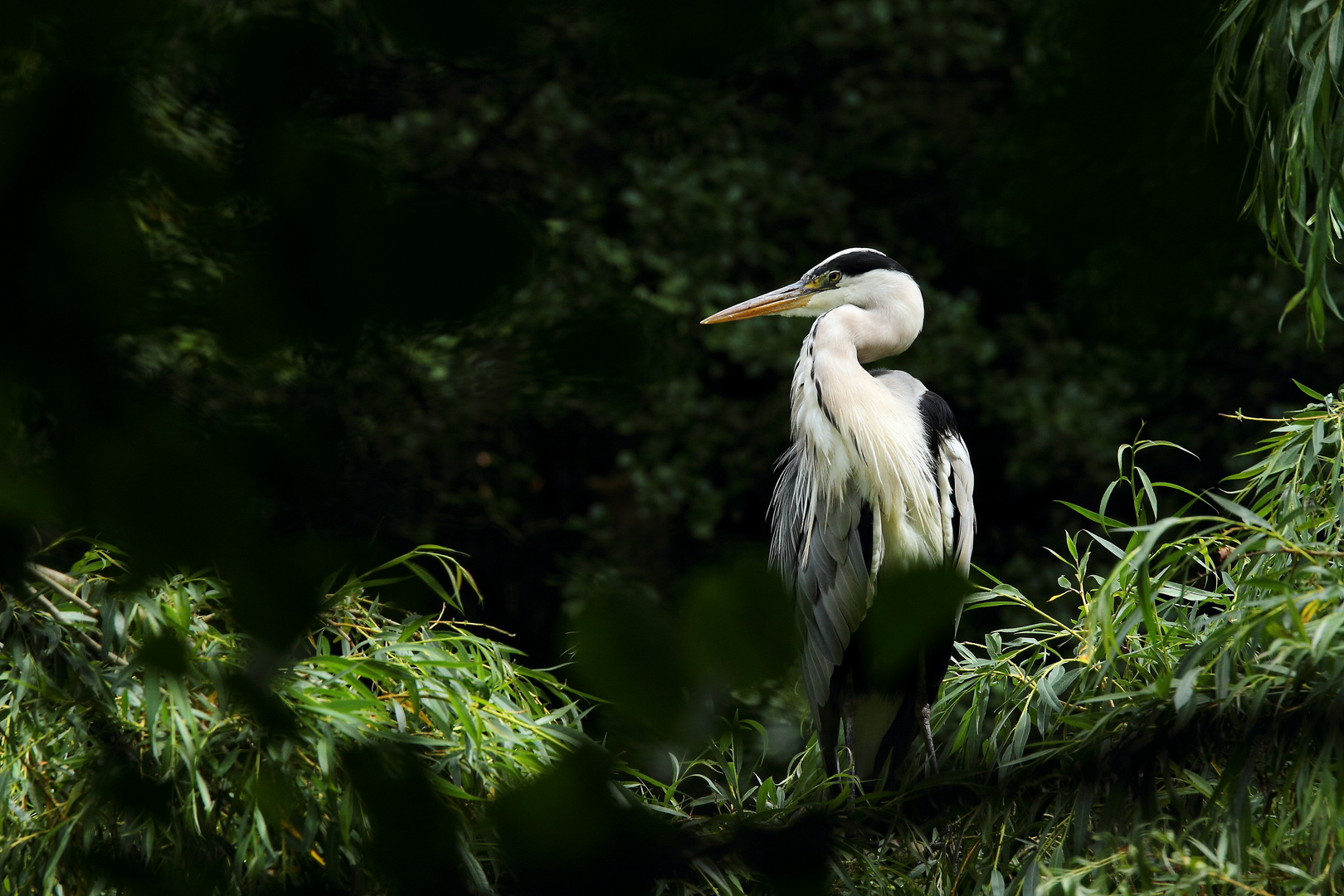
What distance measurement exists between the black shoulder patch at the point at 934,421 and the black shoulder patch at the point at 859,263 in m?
0.24

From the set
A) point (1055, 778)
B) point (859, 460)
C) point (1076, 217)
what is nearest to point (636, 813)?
point (1076, 217)

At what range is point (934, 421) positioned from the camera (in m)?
1.98

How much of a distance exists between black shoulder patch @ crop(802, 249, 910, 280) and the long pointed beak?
58 mm

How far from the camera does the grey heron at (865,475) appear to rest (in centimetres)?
186

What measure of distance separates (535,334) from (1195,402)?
11.8ft

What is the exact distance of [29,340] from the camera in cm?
30

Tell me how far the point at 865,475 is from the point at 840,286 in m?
0.42

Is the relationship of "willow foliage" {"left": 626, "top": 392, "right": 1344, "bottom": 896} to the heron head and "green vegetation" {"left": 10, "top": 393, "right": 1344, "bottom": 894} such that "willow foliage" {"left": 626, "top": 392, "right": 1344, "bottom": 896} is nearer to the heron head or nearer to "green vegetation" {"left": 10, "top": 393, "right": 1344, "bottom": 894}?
"green vegetation" {"left": 10, "top": 393, "right": 1344, "bottom": 894}

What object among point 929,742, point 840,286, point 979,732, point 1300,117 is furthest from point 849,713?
point 1300,117

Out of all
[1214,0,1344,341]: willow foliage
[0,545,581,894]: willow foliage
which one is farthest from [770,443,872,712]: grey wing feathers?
[1214,0,1344,341]: willow foliage

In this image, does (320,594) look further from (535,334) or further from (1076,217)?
(1076,217)

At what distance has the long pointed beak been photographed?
2186 millimetres

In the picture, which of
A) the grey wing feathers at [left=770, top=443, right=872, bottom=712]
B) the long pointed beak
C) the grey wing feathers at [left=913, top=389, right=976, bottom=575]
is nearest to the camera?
the grey wing feathers at [left=770, top=443, right=872, bottom=712]

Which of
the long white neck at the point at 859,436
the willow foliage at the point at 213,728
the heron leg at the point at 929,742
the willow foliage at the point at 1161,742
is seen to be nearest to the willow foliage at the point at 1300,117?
the willow foliage at the point at 1161,742
